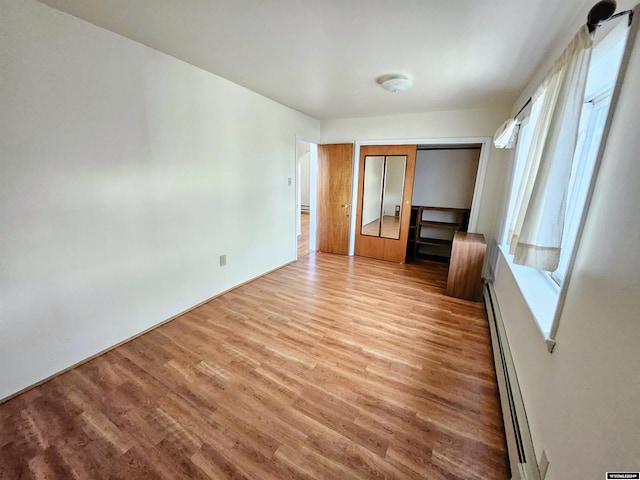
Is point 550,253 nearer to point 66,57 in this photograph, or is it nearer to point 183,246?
point 183,246

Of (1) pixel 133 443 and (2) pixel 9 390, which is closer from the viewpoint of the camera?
(1) pixel 133 443

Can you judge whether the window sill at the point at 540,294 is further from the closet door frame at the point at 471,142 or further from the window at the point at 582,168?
the closet door frame at the point at 471,142

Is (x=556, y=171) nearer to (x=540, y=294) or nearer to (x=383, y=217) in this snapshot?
(x=540, y=294)

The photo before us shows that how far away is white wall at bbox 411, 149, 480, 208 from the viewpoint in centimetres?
429

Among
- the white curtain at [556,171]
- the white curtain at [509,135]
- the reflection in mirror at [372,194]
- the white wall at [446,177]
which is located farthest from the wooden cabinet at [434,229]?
the white curtain at [556,171]

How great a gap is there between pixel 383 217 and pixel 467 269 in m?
1.72

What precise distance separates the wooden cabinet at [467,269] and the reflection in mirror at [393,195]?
1306 millimetres

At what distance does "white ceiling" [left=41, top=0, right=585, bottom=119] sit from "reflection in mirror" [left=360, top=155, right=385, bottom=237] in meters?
1.60

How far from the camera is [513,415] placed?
4.70ft

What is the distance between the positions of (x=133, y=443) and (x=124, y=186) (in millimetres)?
1731

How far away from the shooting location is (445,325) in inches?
100

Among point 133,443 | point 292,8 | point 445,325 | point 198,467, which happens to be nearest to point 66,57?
point 292,8

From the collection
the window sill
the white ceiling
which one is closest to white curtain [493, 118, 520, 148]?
the white ceiling

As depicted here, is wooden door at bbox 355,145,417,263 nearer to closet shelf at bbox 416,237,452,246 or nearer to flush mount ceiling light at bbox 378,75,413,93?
closet shelf at bbox 416,237,452,246
